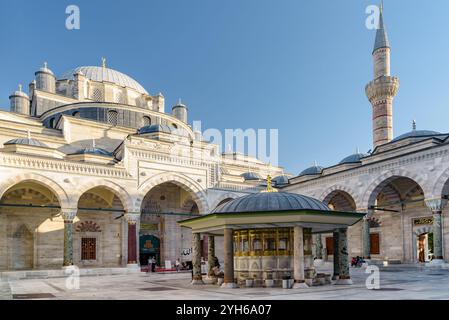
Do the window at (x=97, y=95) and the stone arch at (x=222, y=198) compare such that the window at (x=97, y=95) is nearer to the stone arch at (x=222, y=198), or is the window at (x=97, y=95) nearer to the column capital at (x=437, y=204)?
the stone arch at (x=222, y=198)

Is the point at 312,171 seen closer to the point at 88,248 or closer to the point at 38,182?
the point at 88,248

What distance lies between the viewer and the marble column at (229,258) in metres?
12.3

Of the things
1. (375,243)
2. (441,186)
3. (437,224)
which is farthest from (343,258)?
(375,243)

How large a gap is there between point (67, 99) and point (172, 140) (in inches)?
368

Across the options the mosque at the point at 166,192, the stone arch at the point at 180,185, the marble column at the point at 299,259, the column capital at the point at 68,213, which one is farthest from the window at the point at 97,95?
the marble column at the point at 299,259

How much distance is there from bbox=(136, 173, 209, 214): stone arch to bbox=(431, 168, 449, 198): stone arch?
12796 millimetres

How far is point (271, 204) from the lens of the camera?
1229 cm

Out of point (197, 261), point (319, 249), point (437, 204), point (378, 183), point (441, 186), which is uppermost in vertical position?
point (378, 183)

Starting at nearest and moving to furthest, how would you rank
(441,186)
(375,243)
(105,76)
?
(441,186)
(375,243)
(105,76)

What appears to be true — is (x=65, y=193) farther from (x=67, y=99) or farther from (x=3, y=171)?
(x=67, y=99)

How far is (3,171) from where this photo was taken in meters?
19.0

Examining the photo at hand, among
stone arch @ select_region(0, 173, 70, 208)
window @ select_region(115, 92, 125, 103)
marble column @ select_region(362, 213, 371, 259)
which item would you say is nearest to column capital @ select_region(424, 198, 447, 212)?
marble column @ select_region(362, 213, 371, 259)

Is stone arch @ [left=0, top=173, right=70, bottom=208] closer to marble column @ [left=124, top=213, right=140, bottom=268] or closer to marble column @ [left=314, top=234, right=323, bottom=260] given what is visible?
marble column @ [left=124, top=213, right=140, bottom=268]

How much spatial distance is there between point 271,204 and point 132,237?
42.9ft
